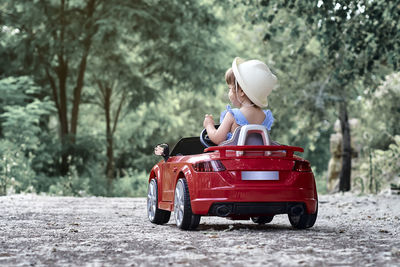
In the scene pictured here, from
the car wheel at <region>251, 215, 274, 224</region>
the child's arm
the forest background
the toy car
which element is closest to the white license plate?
the toy car

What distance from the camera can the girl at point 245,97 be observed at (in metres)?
7.43

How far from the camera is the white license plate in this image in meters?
7.04

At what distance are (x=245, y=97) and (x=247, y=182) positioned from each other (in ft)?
3.57

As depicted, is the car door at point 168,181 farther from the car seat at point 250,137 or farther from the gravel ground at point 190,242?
the car seat at point 250,137

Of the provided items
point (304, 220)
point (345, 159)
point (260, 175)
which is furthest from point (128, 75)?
point (260, 175)

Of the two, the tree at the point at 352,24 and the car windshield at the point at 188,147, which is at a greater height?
the tree at the point at 352,24

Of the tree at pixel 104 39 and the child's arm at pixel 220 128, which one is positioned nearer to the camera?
the child's arm at pixel 220 128

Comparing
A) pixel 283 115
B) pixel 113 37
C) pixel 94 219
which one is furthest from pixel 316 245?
pixel 283 115

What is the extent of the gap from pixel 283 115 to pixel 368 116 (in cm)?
560

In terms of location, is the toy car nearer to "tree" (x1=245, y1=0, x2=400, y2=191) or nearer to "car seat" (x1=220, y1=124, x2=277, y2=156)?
"car seat" (x1=220, y1=124, x2=277, y2=156)

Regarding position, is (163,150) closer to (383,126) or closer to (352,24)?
(352,24)

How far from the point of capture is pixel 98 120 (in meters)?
34.3

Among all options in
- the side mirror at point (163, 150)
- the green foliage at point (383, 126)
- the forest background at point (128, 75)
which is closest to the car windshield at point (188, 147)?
the side mirror at point (163, 150)

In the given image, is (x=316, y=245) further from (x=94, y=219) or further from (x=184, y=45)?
(x=184, y=45)
